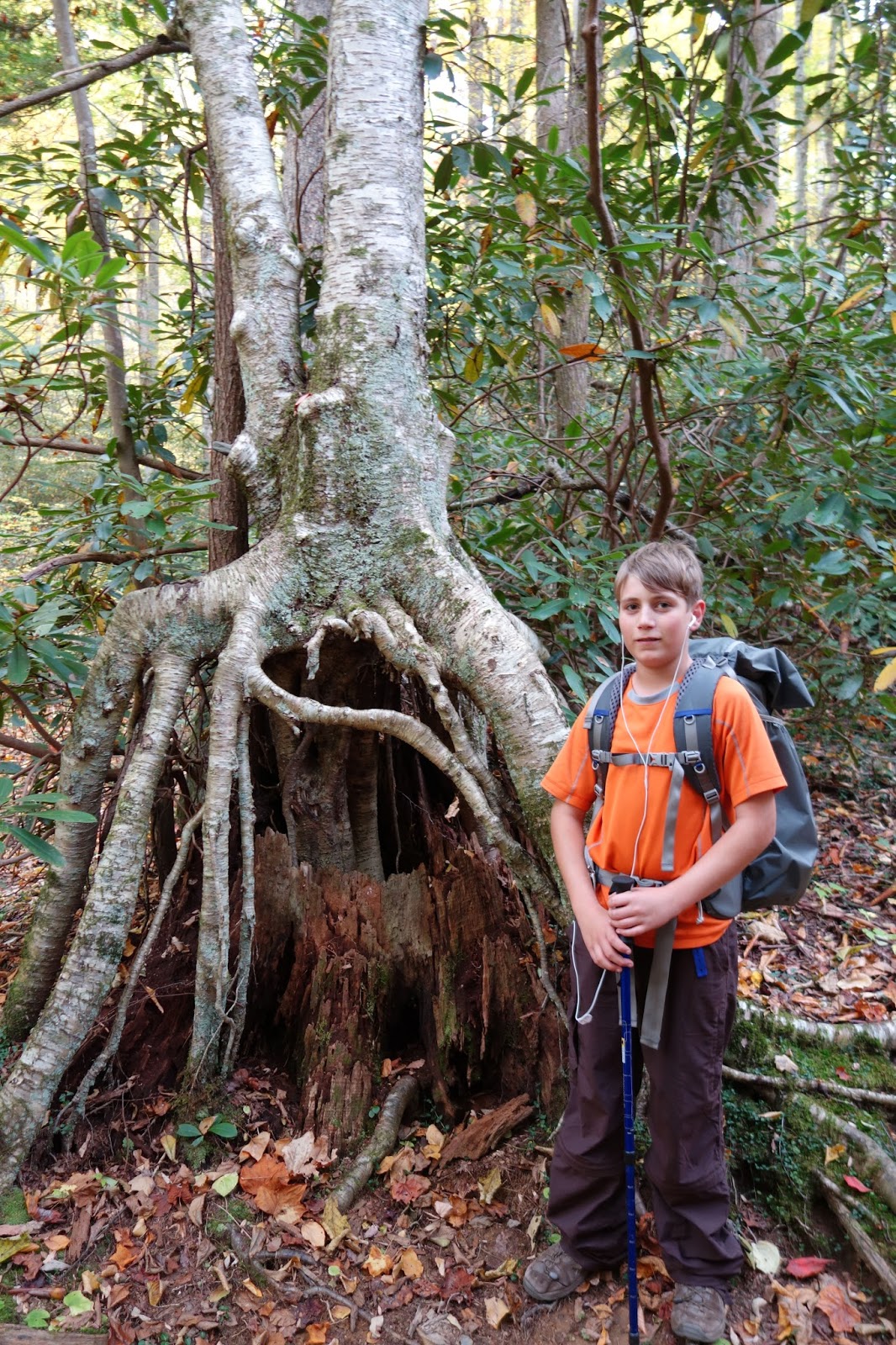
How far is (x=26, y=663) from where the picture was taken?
107 inches

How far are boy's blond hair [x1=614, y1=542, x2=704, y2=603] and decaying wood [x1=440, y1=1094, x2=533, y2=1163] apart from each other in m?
1.92

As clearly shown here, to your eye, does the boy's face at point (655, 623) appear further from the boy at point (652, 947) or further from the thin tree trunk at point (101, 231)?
the thin tree trunk at point (101, 231)

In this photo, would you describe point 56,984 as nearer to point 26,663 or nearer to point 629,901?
point 26,663

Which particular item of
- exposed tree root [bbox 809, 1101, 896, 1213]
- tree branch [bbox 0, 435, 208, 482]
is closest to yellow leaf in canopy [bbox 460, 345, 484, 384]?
tree branch [bbox 0, 435, 208, 482]

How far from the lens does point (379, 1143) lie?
112 inches

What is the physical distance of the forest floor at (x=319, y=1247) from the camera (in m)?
2.29

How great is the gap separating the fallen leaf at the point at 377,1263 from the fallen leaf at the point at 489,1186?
338mm

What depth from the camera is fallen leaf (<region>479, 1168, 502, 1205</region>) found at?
2.65m

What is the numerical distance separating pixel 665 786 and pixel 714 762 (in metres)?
0.14

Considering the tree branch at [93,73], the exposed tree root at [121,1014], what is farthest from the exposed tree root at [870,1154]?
the tree branch at [93,73]

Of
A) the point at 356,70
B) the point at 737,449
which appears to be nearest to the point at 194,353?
the point at 356,70

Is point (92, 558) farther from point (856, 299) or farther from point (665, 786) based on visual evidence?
point (856, 299)

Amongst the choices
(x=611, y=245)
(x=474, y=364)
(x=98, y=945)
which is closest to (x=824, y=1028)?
(x=98, y=945)

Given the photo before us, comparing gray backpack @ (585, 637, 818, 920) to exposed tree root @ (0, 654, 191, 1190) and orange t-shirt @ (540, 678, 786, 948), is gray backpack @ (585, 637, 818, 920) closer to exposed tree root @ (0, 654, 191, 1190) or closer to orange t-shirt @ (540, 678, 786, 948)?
orange t-shirt @ (540, 678, 786, 948)
